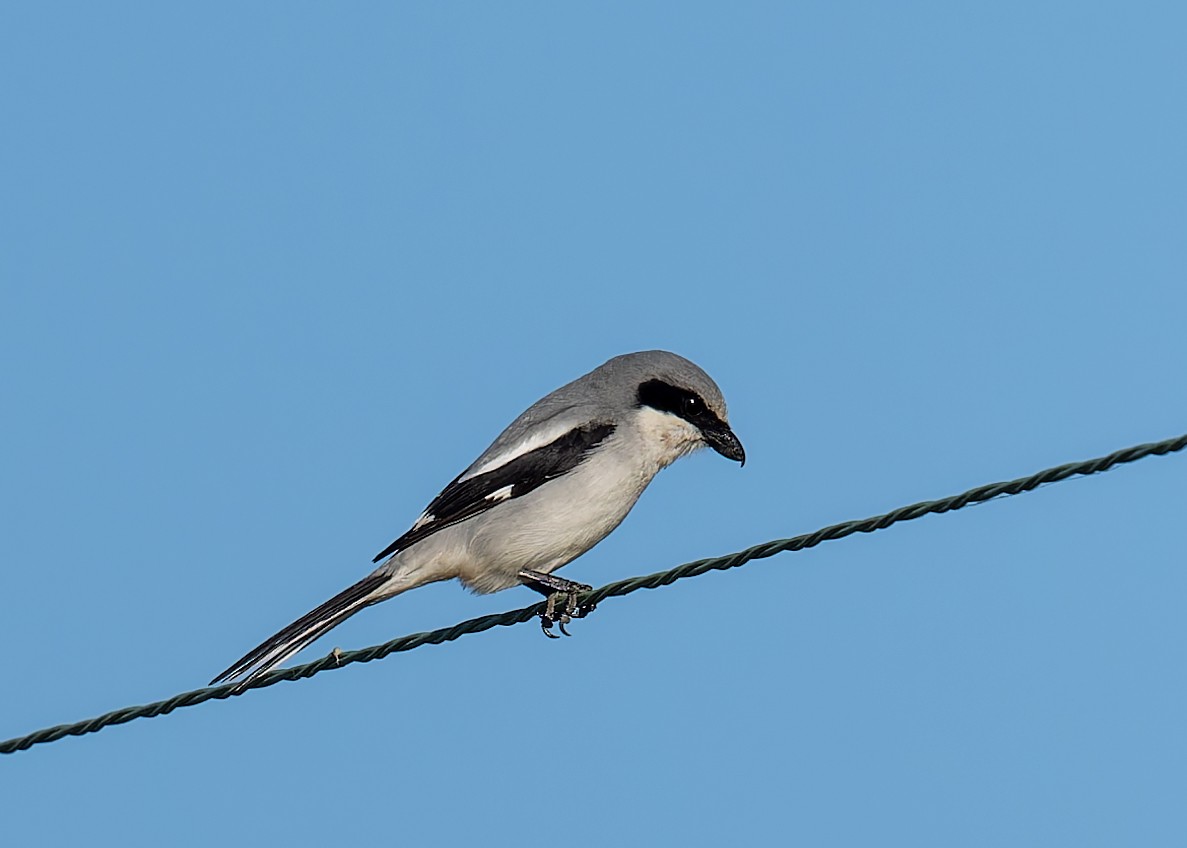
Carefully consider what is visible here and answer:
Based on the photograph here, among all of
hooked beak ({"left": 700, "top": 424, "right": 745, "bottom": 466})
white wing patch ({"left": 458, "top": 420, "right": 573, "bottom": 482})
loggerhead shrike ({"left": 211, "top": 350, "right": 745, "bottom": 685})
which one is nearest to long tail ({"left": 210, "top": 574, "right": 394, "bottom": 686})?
loggerhead shrike ({"left": 211, "top": 350, "right": 745, "bottom": 685})

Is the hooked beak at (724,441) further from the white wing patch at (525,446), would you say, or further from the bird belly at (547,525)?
the white wing patch at (525,446)

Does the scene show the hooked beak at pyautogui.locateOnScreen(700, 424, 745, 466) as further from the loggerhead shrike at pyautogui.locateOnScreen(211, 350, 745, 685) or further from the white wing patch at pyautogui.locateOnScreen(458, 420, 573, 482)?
the white wing patch at pyautogui.locateOnScreen(458, 420, 573, 482)

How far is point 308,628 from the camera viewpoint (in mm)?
6387

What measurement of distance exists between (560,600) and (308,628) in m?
1.08

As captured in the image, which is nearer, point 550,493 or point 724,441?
point 550,493

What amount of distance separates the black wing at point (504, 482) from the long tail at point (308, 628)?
0.19 meters

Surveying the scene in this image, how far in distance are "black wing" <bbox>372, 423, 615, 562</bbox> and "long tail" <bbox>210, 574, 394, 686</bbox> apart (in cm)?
19

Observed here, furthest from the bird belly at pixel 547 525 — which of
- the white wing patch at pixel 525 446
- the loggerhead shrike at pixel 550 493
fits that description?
the white wing patch at pixel 525 446

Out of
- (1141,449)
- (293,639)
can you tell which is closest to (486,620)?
(293,639)

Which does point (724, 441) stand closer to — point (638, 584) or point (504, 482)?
point (504, 482)

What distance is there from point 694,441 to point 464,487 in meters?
1.11

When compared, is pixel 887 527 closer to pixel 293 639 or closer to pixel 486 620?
pixel 486 620

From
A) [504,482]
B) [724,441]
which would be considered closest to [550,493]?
[504,482]

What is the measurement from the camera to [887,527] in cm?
436
